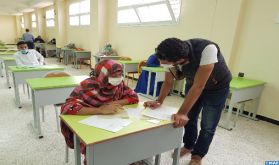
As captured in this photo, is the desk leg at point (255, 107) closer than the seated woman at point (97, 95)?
No

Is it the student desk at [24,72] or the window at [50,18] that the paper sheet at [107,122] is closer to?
the student desk at [24,72]

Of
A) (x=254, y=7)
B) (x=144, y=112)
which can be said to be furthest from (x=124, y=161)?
(x=254, y=7)

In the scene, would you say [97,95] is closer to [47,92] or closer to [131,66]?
[47,92]

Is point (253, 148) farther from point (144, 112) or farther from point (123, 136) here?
point (123, 136)

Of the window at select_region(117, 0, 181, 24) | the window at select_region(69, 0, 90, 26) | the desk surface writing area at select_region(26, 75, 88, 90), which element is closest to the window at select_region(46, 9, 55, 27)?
the window at select_region(69, 0, 90, 26)

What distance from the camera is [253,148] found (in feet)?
7.57

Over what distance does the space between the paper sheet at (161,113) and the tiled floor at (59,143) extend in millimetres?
759

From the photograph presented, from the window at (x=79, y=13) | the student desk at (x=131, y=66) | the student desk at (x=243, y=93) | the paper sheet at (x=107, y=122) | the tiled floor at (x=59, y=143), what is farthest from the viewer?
the window at (x=79, y=13)

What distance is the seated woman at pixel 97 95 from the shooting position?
125cm

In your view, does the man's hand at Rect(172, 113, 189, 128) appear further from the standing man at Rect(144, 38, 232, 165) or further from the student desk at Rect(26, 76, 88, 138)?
the student desk at Rect(26, 76, 88, 138)

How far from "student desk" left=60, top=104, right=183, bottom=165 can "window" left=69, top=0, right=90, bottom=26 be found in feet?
23.3

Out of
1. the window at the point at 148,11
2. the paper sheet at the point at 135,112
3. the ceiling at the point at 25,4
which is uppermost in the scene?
the ceiling at the point at 25,4

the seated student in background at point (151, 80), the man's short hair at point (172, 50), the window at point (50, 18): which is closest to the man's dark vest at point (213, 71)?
the man's short hair at point (172, 50)

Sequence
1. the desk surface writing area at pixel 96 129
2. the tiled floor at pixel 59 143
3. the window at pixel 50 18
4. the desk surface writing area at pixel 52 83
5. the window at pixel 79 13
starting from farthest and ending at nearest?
the window at pixel 50 18
the window at pixel 79 13
the desk surface writing area at pixel 52 83
the tiled floor at pixel 59 143
the desk surface writing area at pixel 96 129
